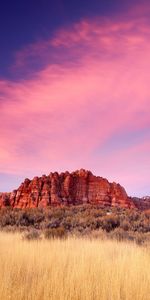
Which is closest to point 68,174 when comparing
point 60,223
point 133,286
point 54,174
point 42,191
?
point 54,174

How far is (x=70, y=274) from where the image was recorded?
688cm

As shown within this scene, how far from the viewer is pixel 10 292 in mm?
5074

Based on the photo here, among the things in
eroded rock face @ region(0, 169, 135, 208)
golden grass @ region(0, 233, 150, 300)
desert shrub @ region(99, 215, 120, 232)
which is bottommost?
golden grass @ region(0, 233, 150, 300)

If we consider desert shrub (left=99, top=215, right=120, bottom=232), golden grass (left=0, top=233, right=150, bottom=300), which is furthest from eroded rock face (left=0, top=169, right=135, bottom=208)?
Answer: golden grass (left=0, top=233, right=150, bottom=300)

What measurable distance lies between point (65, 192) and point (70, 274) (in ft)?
182

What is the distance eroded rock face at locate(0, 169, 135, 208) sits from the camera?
59884 mm

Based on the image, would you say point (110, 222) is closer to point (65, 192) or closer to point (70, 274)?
point (70, 274)

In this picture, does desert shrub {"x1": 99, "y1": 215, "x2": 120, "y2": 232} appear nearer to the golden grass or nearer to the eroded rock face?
the golden grass

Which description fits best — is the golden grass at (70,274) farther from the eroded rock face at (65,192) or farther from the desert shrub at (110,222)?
the eroded rock face at (65,192)

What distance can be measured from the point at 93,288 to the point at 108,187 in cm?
5956

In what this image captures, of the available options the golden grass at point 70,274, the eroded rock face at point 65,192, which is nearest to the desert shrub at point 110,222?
the golden grass at point 70,274

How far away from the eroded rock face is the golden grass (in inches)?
1927

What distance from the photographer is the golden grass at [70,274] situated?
17.8ft

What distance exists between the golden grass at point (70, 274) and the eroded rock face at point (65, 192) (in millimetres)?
48935
